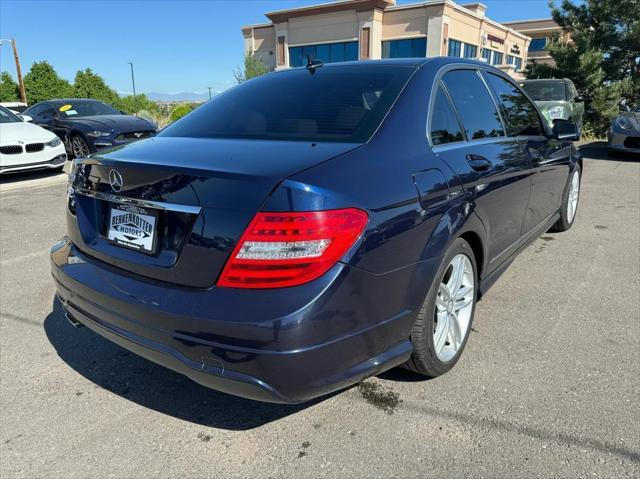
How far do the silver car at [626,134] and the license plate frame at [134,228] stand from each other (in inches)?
437

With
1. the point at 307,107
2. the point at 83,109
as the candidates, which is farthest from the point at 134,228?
the point at 83,109

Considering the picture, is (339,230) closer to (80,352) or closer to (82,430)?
(82,430)

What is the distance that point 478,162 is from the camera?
2.79m

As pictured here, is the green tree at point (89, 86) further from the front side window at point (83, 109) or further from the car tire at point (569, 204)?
the car tire at point (569, 204)

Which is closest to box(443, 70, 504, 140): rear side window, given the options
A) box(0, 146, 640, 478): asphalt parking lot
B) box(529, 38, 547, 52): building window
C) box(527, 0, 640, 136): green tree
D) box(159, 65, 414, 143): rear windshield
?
box(159, 65, 414, 143): rear windshield

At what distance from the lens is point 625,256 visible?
4648 mm

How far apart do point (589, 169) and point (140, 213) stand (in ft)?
32.6

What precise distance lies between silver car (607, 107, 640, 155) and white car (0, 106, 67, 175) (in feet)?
36.3

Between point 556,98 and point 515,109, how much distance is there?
10.8m

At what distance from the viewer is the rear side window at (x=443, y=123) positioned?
254 centimetres

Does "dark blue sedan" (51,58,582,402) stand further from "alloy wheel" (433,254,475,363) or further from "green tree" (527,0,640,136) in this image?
"green tree" (527,0,640,136)

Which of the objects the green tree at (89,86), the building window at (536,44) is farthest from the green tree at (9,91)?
the building window at (536,44)

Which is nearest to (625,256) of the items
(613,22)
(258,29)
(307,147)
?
(307,147)

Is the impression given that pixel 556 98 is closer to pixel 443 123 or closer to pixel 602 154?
pixel 602 154
